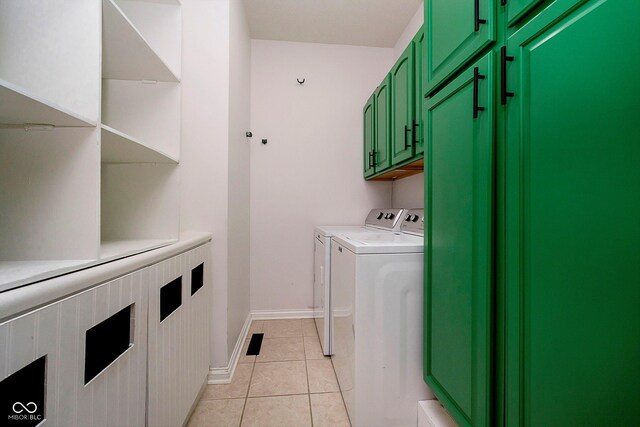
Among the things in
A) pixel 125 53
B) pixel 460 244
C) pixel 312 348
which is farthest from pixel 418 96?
pixel 312 348

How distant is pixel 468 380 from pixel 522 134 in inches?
29.5

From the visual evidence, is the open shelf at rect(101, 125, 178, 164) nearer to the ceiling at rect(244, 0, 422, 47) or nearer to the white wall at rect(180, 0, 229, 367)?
the white wall at rect(180, 0, 229, 367)

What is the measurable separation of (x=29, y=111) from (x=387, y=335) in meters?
1.35

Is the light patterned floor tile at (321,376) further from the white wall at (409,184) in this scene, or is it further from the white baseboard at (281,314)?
the white wall at (409,184)

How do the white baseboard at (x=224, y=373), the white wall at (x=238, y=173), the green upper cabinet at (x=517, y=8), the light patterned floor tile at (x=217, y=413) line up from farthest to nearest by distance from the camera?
the white wall at (x=238, y=173), the white baseboard at (x=224, y=373), the light patterned floor tile at (x=217, y=413), the green upper cabinet at (x=517, y=8)

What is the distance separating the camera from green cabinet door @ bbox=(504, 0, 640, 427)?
444 mm

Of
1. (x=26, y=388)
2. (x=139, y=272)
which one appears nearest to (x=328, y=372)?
(x=139, y=272)

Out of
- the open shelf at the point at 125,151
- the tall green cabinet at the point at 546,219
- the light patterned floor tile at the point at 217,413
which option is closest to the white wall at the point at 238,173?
the light patterned floor tile at the point at 217,413

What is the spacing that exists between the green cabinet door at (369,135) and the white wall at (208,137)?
1.32 metres

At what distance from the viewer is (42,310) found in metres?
0.49

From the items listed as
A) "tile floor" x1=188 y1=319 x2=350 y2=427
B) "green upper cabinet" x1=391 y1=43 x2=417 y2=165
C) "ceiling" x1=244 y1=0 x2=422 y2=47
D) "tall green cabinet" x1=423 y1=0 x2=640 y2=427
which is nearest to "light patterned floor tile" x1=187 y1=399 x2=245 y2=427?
"tile floor" x1=188 y1=319 x2=350 y2=427

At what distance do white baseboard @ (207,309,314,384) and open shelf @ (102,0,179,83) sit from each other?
1.65 metres

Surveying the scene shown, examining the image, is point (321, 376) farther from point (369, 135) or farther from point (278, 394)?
point (369, 135)

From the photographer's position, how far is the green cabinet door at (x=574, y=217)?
0.44m
